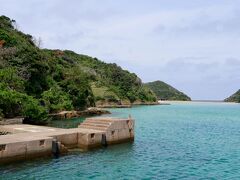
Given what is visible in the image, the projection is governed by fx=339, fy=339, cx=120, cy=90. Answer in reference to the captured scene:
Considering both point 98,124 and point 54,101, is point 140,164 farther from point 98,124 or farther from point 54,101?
point 54,101

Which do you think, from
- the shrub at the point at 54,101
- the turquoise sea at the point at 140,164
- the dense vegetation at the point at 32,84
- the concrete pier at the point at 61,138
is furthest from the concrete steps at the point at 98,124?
the shrub at the point at 54,101

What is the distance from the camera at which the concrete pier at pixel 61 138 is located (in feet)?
69.1

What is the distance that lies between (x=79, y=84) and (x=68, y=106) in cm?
1430

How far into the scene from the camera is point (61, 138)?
25.5m

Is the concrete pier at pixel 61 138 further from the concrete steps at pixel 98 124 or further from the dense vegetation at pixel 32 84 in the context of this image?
the dense vegetation at pixel 32 84

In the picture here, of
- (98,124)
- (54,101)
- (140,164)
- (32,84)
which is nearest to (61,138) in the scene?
(98,124)

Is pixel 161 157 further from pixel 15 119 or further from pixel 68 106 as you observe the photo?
pixel 68 106

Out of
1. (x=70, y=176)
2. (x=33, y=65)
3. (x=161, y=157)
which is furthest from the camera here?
(x=33, y=65)

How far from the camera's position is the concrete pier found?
2105 centimetres

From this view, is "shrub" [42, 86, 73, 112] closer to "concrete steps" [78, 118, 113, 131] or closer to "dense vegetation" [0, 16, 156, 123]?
"dense vegetation" [0, 16, 156, 123]

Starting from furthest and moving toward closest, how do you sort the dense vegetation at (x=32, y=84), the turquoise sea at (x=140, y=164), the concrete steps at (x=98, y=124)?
the dense vegetation at (x=32, y=84), the concrete steps at (x=98, y=124), the turquoise sea at (x=140, y=164)

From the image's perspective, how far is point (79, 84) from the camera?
252 ft

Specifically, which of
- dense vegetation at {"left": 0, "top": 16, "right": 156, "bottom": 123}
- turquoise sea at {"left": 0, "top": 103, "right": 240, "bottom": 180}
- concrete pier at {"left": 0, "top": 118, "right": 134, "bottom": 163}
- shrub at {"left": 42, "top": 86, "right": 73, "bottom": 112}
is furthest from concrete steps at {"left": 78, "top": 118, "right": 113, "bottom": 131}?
shrub at {"left": 42, "top": 86, "right": 73, "bottom": 112}

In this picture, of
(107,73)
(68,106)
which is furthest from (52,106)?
(107,73)
